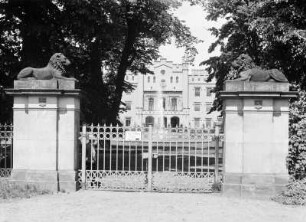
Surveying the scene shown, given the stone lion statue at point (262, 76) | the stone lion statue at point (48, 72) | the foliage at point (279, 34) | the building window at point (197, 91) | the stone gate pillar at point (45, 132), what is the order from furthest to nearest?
the building window at point (197, 91)
the foliage at point (279, 34)
the stone lion statue at point (48, 72)
the stone gate pillar at point (45, 132)
the stone lion statue at point (262, 76)

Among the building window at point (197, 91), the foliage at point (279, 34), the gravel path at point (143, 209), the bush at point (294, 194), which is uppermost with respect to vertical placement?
the building window at point (197, 91)

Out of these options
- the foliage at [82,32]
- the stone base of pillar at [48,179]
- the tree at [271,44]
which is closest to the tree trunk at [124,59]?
the foliage at [82,32]

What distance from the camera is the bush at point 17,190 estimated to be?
414 inches

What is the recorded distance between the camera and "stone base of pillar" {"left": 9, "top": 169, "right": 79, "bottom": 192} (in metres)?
11.4

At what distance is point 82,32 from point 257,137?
413 inches

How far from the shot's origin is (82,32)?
19047 millimetres

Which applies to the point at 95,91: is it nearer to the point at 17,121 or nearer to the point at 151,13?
the point at 151,13

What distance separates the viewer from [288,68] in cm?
1666

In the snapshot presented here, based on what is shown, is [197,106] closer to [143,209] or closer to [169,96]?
[169,96]

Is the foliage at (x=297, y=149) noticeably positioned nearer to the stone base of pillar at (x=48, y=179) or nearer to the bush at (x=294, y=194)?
the bush at (x=294, y=194)

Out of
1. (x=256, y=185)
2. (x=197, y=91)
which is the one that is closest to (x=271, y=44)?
(x=256, y=185)

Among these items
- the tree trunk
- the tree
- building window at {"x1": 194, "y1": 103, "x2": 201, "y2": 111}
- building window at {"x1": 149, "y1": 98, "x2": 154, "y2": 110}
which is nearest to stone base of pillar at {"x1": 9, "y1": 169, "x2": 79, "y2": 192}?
the tree

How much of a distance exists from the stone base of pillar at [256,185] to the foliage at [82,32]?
6.82 metres

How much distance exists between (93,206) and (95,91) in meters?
13.2
